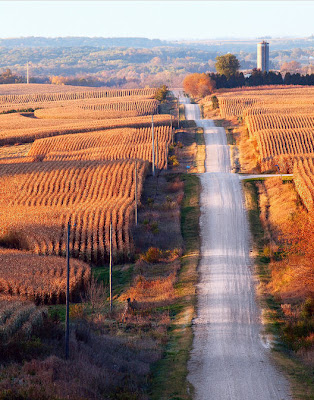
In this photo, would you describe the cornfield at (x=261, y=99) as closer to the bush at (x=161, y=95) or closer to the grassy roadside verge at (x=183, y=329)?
the bush at (x=161, y=95)

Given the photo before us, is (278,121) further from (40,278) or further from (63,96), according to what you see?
(63,96)

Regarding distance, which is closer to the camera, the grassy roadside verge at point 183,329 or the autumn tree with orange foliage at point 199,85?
the grassy roadside verge at point 183,329

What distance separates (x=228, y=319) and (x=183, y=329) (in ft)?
6.51

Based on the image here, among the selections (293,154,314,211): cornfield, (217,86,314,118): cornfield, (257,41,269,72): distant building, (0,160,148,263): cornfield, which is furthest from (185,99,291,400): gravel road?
(257,41,269,72): distant building

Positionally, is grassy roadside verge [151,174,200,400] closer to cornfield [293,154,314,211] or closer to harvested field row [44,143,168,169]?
cornfield [293,154,314,211]

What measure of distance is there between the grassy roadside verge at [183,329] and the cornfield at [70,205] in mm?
3745

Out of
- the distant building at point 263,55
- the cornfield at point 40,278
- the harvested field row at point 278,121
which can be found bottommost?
the cornfield at point 40,278

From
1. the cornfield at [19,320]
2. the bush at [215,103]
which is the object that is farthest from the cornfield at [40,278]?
the bush at [215,103]

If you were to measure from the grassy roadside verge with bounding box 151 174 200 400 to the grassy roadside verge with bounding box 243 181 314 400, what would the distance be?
2.90 meters

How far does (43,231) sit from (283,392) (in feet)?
71.8

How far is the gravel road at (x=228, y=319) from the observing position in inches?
671

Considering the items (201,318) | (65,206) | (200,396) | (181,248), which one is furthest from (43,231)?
(200,396)

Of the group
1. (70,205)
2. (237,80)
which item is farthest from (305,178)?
(237,80)

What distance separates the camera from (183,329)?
74.7 feet
